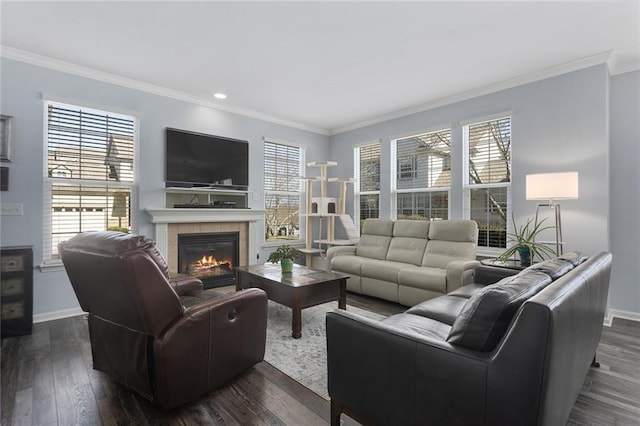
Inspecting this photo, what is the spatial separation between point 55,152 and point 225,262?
7.82 ft

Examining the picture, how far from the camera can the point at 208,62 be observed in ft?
10.9

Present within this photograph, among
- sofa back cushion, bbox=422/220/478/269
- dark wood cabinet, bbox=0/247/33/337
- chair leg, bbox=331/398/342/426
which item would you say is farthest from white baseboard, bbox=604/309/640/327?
dark wood cabinet, bbox=0/247/33/337

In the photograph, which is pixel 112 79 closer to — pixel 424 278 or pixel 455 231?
pixel 424 278

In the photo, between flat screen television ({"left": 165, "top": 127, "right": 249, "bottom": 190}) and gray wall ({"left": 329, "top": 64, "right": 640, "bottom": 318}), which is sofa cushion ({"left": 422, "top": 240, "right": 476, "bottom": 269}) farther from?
flat screen television ({"left": 165, "top": 127, "right": 249, "bottom": 190})

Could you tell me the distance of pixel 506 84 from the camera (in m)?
3.78

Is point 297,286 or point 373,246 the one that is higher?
point 373,246

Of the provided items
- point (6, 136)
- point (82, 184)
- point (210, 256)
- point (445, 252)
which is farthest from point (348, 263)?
point (6, 136)

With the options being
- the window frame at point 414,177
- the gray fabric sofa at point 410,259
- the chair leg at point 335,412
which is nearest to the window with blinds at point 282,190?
the gray fabric sofa at point 410,259

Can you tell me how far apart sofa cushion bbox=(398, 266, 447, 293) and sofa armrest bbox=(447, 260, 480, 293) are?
63mm

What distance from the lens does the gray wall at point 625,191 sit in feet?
10.6

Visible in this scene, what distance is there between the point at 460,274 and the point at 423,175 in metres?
1.95

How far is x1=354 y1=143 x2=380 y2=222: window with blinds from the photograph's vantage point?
5.43 meters

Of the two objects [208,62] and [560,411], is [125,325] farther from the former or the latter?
[208,62]

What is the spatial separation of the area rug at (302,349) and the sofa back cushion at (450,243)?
3.62ft
